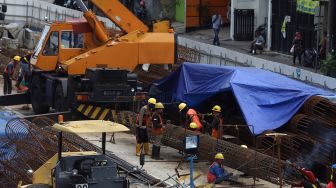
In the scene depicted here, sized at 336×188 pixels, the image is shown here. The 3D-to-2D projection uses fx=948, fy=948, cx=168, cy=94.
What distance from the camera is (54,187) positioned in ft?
56.4

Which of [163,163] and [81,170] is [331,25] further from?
[81,170]

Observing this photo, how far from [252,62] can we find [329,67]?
2720 mm

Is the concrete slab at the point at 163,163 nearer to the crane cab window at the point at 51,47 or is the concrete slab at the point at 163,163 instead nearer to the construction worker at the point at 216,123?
the construction worker at the point at 216,123

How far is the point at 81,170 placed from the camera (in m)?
17.0

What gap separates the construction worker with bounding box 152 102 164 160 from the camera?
24.1 metres

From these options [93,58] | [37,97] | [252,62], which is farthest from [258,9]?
[93,58]

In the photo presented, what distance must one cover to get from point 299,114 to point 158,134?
3605 millimetres

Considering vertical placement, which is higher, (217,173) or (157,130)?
(157,130)

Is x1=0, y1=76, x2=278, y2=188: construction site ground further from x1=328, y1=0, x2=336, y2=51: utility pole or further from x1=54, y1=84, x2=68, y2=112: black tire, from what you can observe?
x1=328, y1=0, x2=336, y2=51: utility pole

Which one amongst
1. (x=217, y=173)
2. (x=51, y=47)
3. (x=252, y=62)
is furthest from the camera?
(x=252, y=62)

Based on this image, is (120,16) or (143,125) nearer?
(143,125)

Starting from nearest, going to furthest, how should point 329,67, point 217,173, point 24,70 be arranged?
point 217,173 < point 329,67 < point 24,70

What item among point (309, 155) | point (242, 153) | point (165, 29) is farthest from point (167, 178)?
point (165, 29)

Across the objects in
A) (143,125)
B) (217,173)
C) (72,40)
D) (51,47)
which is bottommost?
(217,173)
